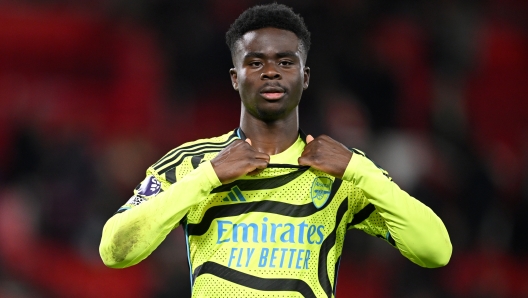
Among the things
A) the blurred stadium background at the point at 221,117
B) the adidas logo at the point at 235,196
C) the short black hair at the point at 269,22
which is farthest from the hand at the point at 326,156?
the blurred stadium background at the point at 221,117

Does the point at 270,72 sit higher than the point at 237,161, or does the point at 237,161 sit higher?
the point at 270,72

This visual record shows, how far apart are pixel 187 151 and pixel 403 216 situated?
812 millimetres

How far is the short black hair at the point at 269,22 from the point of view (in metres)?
2.92

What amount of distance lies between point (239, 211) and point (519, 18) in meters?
5.27

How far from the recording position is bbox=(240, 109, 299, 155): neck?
117 inches

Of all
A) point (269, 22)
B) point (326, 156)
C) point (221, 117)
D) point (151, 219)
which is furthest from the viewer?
point (221, 117)

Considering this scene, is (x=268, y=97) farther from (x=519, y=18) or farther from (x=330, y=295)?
(x=519, y=18)

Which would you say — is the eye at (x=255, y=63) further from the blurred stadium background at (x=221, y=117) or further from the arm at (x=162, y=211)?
the blurred stadium background at (x=221, y=117)

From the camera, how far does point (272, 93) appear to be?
9.35 ft

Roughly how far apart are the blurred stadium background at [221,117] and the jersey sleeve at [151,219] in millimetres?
2632

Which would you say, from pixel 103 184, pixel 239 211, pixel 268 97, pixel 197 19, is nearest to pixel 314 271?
pixel 239 211

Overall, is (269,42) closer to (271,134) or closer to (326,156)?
(271,134)

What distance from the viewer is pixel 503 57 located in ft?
24.1

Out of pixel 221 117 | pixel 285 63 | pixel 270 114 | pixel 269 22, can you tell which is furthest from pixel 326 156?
pixel 221 117
